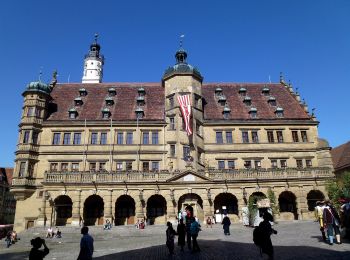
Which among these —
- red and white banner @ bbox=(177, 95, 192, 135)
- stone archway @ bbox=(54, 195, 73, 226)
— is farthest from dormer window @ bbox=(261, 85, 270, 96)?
stone archway @ bbox=(54, 195, 73, 226)

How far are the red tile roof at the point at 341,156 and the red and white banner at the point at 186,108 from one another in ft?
95.1

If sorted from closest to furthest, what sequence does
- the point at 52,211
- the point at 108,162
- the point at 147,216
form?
the point at 52,211 < the point at 147,216 < the point at 108,162

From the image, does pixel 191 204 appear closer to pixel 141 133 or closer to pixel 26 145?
pixel 141 133

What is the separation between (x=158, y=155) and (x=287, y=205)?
718 inches

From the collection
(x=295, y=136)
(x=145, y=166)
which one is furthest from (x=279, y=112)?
(x=145, y=166)

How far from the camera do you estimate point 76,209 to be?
37531mm

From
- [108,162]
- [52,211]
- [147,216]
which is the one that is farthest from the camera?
[108,162]

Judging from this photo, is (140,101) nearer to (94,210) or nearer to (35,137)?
(35,137)

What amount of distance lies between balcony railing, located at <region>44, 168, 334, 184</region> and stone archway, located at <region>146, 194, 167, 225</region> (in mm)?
3725

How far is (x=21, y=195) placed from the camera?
41188mm

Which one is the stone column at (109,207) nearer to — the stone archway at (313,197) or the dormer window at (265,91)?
the stone archway at (313,197)

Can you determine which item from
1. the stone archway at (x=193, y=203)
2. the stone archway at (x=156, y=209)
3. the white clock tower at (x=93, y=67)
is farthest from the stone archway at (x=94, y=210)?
the white clock tower at (x=93, y=67)

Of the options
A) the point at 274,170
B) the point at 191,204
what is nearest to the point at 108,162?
the point at 191,204

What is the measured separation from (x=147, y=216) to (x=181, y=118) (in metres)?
13.8
